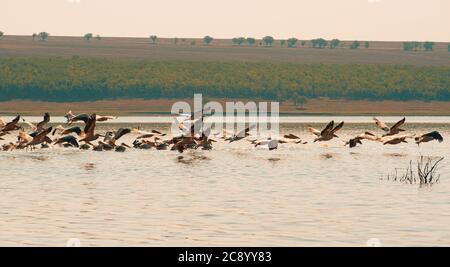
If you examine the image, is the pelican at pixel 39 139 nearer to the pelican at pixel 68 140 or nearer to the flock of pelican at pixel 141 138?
the flock of pelican at pixel 141 138

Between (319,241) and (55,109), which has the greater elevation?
(319,241)

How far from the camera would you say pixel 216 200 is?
2912cm

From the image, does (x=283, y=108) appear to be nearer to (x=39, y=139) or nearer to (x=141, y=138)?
(x=141, y=138)

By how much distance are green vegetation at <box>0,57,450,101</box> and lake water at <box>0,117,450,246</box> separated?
74029mm

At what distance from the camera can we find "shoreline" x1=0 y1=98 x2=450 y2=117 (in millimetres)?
103125

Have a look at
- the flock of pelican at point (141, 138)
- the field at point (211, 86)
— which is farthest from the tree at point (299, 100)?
the flock of pelican at point (141, 138)

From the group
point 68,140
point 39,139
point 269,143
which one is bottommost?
point 269,143

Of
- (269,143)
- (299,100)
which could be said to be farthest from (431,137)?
(299,100)

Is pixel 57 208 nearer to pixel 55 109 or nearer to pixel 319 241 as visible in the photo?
pixel 319 241

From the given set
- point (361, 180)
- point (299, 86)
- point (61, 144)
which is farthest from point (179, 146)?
point (299, 86)

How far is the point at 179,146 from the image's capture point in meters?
48.2

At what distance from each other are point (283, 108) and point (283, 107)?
1758mm

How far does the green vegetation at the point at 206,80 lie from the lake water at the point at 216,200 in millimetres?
74029

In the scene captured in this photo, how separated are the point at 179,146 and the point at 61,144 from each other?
6.25 m
